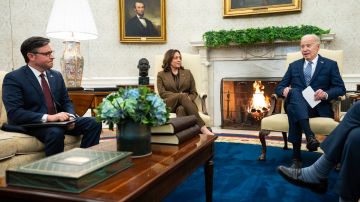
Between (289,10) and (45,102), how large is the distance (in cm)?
395

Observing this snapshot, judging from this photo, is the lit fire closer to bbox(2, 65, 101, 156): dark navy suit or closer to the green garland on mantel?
the green garland on mantel

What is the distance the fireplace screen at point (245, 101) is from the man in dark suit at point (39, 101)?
10.9ft

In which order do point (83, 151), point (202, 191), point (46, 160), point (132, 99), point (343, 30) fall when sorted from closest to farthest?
1. point (46, 160)
2. point (83, 151)
3. point (132, 99)
4. point (202, 191)
5. point (343, 30)

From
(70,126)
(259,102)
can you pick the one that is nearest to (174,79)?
(70,126)

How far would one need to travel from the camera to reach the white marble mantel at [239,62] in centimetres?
514

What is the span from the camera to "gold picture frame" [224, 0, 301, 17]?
499 cm

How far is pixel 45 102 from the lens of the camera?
2629 mm

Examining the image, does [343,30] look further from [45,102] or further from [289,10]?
[45,102]

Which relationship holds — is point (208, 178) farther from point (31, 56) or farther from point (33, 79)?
point (31, 56)

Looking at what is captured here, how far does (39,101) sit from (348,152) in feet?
7.40

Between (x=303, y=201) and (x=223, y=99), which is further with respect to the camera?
(x=223, y=99)

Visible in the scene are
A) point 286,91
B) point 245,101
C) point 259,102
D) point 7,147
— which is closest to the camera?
Answer: point 7,147

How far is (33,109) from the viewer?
8.42 feet

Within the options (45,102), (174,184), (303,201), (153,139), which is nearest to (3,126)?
(45,102)
